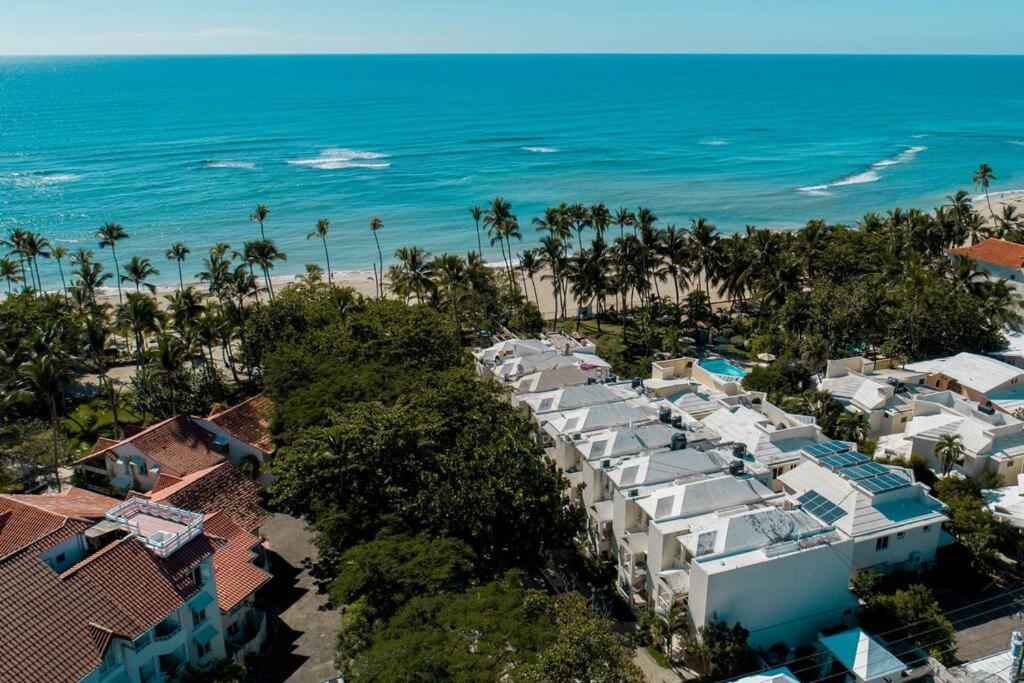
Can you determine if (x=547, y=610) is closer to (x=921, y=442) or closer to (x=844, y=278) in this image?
(x=921, y=442)

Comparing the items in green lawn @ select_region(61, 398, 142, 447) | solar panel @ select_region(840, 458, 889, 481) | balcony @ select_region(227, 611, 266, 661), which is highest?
solar panel @ select_region(840, 458, 889, 481)

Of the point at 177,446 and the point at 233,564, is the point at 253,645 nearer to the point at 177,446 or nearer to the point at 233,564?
the point at 233,564

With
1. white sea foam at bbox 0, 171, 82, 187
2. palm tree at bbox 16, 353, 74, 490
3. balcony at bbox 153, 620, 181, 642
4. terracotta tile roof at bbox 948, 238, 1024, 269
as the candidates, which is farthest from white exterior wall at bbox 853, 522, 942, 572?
white sea foam at bbox 0, 171, 82, 187

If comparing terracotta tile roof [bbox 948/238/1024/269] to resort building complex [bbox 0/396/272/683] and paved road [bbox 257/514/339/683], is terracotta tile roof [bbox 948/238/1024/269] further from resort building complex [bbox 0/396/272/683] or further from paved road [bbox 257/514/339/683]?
resort building complex [bbox 0/396/272/683]

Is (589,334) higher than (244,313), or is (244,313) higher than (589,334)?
(244,313)

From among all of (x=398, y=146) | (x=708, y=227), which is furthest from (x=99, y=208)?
(x=708, y=227)

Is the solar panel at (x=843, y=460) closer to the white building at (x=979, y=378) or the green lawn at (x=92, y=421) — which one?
the white building at (x=979, y=378)

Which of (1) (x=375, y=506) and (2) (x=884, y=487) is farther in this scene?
(1) (x=375, y=506)

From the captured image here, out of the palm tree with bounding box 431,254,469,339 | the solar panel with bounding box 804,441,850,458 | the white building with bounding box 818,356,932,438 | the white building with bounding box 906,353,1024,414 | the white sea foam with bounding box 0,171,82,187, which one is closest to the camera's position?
the solar panel with bounding box 804,441,850,458
